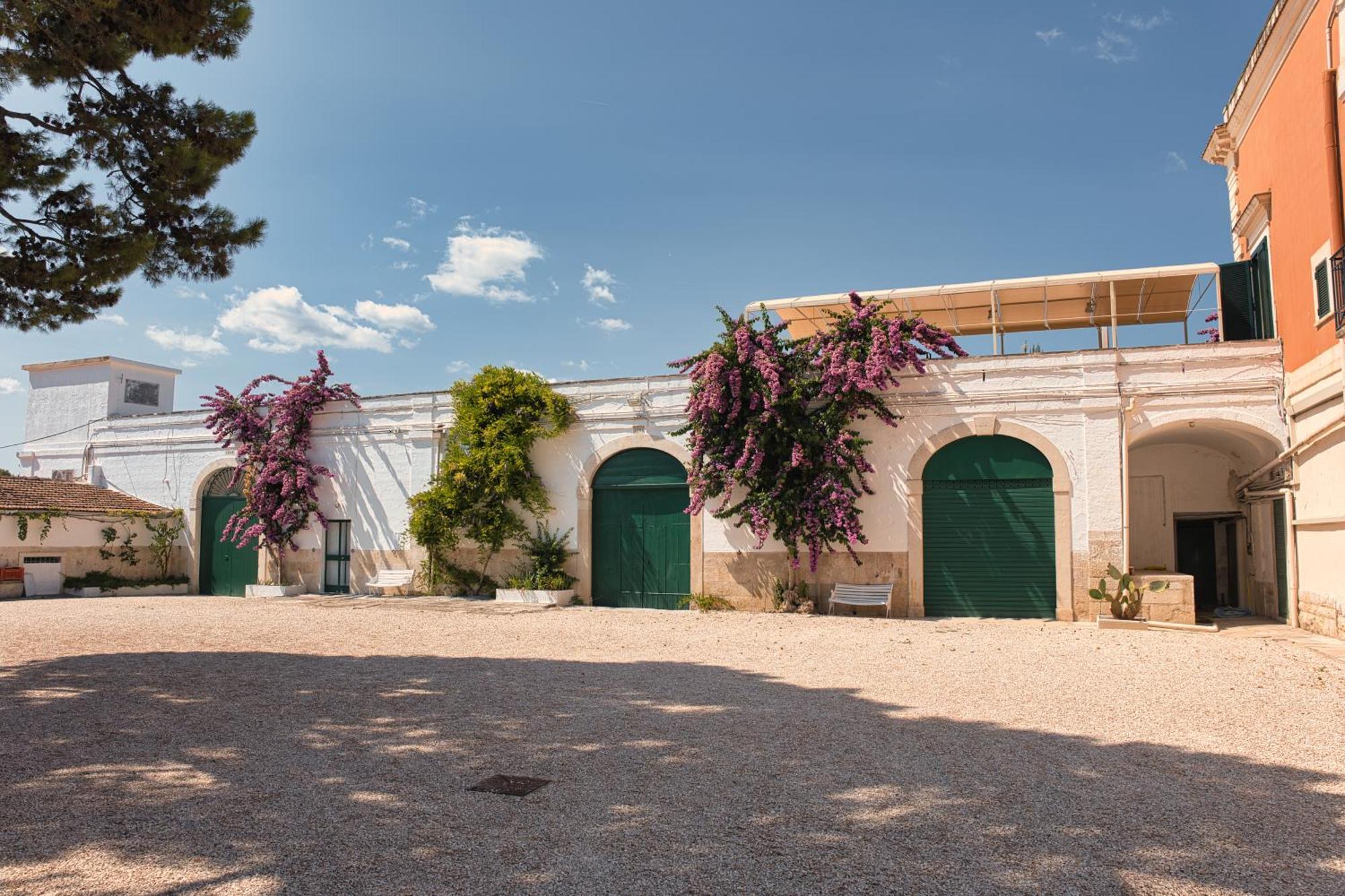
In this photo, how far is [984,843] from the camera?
358 cm

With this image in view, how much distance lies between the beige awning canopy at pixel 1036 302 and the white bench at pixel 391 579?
8299 mm

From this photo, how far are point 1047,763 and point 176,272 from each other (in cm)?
778

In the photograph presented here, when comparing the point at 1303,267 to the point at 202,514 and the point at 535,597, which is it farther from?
the point at 202,514

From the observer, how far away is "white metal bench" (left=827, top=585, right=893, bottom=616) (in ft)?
42.5

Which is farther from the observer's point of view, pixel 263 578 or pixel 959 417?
pixel 263 578

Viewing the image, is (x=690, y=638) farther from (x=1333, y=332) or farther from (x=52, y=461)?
(x=52, y=461)

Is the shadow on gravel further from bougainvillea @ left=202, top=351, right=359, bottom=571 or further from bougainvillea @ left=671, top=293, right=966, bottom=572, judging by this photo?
bougainvillea @ left=202, top=351, right=359, bottom=571

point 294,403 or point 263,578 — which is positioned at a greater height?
point 294,403

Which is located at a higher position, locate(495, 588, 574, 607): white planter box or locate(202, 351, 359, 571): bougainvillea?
locate(202, 351, 359, 571): bougainvillea

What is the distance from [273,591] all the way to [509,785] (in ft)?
49.3

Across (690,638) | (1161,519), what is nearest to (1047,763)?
(690,638)

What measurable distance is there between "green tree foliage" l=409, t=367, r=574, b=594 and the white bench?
909 millimetres

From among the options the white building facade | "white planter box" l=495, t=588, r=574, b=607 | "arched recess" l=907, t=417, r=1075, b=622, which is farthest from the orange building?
"white planter box" l=495, t=588, r=574, b=607

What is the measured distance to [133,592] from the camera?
1852 cm
